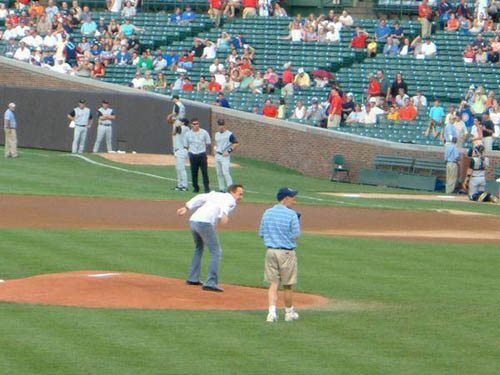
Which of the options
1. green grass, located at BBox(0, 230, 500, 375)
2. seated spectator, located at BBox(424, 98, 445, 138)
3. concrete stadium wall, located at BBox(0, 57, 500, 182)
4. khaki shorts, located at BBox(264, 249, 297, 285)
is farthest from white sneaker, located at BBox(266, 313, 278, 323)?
seated spectator, located at BBox(424, 98, 445, 138)

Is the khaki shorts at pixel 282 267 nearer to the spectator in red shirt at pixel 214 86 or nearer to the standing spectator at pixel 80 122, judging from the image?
the standing spectator at pixel 80 122

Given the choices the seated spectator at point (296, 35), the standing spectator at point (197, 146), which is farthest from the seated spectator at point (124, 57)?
the standing spectator at point (197, 146)

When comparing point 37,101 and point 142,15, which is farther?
point 142,15

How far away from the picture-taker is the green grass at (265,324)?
11688mm

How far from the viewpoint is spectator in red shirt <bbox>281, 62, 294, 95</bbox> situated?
38969 mm

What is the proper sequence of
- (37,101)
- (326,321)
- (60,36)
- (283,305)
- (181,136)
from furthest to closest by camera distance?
(60,36)
(37,101)
(181,136)
(283,305)
(326,321)

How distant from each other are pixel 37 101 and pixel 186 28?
25.7ft

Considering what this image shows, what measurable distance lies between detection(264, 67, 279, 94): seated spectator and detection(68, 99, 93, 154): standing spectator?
6342mm

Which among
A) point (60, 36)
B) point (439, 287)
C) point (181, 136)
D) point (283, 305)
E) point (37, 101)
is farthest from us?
point (60, 36)

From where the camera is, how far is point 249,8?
44.7m

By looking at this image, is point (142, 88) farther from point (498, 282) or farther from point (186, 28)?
point (498, 282)

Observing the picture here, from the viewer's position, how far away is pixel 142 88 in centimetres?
4097

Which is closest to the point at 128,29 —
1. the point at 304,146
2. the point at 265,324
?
the point at 304,146

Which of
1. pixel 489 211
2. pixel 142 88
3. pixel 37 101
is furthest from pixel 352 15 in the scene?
pixel 489 211
